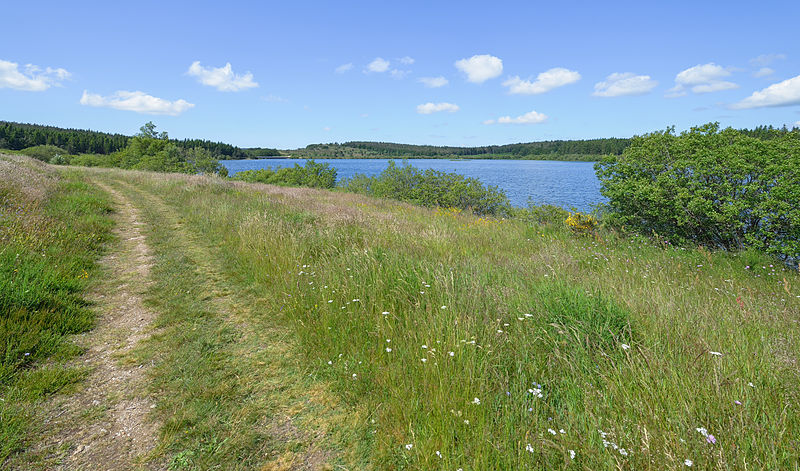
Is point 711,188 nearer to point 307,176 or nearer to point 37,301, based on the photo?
point 37,301

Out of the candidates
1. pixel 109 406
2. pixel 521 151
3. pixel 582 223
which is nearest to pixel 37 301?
pixel 109 406

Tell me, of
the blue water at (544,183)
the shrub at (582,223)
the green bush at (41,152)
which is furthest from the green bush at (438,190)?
the green bush at (41,152)

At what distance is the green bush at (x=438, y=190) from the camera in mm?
20719

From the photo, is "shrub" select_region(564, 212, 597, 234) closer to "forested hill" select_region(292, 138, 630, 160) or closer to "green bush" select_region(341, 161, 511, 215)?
"green bush" select_region(341, 161, 511, 215)

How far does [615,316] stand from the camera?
11.1 ft

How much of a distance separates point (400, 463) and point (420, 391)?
0.55 m

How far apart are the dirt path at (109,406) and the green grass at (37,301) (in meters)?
0.18

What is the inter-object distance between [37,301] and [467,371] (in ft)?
18.1

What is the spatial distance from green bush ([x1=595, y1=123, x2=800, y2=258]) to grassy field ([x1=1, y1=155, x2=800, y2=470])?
2.60m

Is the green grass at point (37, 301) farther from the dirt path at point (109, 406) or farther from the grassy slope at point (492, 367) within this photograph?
the grassy slope at point (492, 367)

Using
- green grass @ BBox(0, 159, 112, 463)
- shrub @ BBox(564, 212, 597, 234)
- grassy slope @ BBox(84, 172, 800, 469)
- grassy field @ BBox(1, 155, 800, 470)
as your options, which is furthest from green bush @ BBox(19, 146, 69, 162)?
shrub @ BBox(564, 212, 597, 234)

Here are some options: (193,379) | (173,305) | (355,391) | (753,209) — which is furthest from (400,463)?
(753,209)

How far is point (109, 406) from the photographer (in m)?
2.94

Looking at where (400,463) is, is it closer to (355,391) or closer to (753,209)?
(355,391)
